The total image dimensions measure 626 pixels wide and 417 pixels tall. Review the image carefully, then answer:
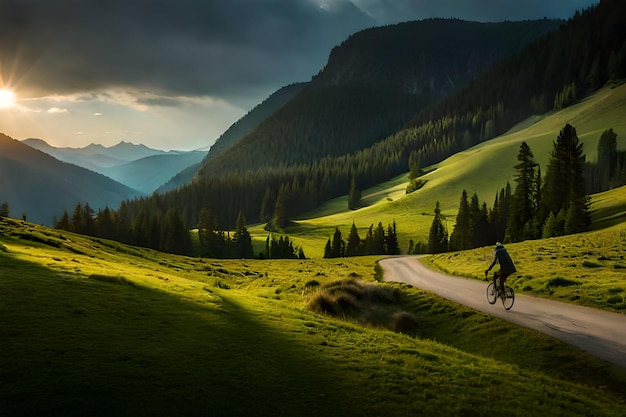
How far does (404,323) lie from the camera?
25.5 metres

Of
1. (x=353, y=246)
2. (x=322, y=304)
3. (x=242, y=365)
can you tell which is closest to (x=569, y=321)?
(x=322, y=304)

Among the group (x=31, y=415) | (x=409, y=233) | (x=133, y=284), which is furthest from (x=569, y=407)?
(x=409, y=233)

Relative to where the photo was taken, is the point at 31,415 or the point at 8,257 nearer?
the point at 31,415

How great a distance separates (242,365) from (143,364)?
278cm

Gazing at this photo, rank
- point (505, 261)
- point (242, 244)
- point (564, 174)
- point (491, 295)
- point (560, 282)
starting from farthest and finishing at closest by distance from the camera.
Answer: point (242, 244)
point (564, 174)
point (560, 282)
point (491, 295)
point (505, 261)

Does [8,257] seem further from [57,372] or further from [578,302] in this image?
[578,302]

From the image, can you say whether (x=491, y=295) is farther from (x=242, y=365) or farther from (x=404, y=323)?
(x=242, y=365)

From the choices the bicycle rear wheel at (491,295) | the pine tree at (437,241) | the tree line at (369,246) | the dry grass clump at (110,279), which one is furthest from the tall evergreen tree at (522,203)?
the dry grass clump at (110,279)

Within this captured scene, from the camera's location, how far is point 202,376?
10836 millimetres

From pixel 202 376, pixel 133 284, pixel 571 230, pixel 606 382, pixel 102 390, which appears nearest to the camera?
pixel 102 390

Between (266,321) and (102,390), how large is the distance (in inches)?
371

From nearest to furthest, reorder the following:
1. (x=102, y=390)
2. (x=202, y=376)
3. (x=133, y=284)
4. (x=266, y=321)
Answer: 1. (x=102, y=390)
2. (x=202, y=376)
3. (x=266, y=321)
4. (x=133, y=284)

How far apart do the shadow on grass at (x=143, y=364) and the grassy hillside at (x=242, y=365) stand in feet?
0.13

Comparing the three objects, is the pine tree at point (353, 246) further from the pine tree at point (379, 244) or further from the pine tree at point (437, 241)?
the pine tree at point (437, 241)
